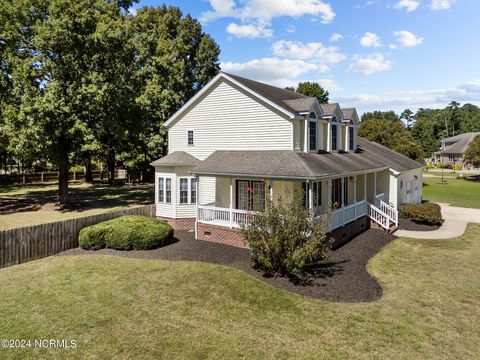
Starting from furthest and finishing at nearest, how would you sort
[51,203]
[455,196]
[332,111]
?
[455,196] < [51,203] < [332,111]

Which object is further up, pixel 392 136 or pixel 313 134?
pixel 392 136

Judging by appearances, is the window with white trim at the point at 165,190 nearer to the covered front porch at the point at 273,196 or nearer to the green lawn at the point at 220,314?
the covered front porch at the point at 273,196

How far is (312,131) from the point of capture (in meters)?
20.5

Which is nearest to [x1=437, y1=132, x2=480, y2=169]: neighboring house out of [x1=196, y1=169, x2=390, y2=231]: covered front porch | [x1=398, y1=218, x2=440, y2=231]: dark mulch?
[x1=398, y1=218, x2=440, y2=231]: dark mulch

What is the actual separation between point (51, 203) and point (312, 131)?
2401 cm

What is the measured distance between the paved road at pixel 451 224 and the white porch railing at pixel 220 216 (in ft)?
34.7

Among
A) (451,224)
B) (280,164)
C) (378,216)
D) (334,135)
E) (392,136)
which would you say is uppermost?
(392,136)

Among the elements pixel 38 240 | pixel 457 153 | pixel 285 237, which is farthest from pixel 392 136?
pixel 457 153

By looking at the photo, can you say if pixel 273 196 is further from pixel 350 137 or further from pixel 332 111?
pixel 350 137

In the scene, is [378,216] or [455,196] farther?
[455,196]

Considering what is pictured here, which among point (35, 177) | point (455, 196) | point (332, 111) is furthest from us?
point (35, 177)

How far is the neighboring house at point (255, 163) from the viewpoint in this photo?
714 inches

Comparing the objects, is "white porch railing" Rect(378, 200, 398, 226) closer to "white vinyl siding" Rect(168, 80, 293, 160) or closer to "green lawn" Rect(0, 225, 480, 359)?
"green lawn" Rect(0, 225, 480, 359)

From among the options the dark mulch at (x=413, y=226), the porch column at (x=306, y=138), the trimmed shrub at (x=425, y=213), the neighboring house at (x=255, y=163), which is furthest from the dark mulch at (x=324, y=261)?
the porch column at (x=306, y=138)
